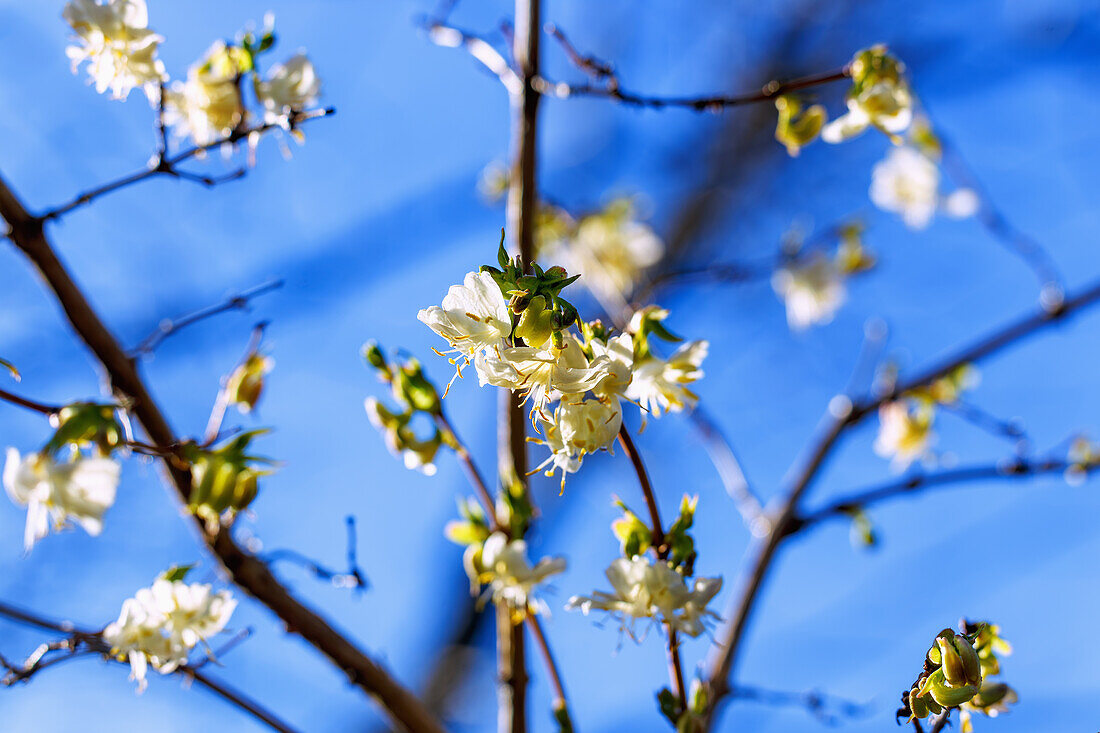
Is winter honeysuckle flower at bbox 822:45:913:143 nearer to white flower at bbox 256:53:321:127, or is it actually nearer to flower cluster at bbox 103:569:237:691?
white flower at bbox 256:53:321:127

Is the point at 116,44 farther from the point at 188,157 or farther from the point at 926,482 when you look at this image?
the point at 926,482

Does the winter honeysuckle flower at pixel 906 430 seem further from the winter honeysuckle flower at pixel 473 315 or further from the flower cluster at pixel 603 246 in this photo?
the winter honeysuckle flower at pixel 473 315

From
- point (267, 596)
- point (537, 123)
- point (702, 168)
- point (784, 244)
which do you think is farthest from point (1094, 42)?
point (267, 596)

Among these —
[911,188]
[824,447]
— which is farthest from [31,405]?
[911,188]

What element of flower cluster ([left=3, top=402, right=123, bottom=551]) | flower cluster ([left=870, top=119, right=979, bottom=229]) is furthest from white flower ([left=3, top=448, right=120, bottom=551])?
flower cluster ([left=870, top=119, right=979, bottom=229])

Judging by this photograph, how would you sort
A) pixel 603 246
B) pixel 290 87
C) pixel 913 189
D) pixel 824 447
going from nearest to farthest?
pixel 290 87, pixel 824 447, pixel 603 246, pixel 913 189

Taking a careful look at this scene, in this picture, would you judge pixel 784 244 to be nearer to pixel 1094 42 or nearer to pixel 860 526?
pixel 860 526
